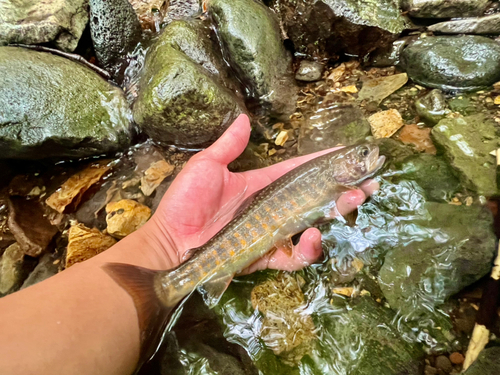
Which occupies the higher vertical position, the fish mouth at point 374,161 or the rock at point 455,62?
the rock at point 455,62

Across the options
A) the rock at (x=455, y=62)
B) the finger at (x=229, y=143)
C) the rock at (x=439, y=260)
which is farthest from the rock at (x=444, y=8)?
the finger at (x=229, y=143)

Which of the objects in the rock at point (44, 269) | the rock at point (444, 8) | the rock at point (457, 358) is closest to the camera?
the rock at point (457, 358)

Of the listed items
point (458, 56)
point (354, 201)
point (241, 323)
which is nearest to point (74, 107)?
point (241, 323)

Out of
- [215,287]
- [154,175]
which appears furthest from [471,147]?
[154,175]

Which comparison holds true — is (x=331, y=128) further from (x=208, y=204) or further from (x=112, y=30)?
(x=112, y=30)

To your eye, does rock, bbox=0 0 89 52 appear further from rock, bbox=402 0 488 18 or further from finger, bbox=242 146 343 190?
rock, bbox=402 0 488 18

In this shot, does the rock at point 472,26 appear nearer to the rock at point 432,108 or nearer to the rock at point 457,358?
the rock at point 432,108
